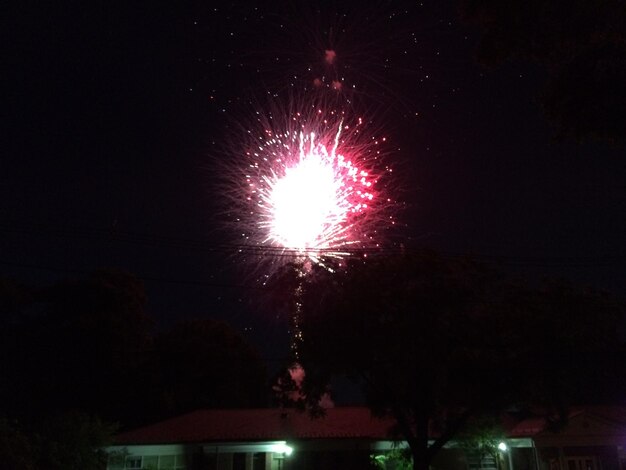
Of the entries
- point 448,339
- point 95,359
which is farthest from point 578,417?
point 95,359

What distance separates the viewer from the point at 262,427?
1011 inches

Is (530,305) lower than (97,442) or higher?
higher

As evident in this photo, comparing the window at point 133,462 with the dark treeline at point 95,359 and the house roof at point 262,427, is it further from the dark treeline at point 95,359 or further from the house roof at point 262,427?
the dark treeline at point 95,359

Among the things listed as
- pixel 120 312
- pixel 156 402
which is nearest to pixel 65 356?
pixel 120 312

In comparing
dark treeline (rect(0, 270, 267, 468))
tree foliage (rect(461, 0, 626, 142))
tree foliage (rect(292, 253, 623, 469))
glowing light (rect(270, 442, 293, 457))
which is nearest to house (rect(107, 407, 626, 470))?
glowing light (rect(270, 442, 293, 457))

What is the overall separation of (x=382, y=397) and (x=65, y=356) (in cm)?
1954

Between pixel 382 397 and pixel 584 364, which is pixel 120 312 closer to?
pixel 382 397

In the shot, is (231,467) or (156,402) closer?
(231,467)

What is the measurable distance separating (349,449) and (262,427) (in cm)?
391

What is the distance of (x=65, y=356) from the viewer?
33.0m

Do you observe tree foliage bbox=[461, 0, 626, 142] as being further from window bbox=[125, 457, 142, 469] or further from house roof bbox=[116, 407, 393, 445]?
window bbox=[125, 457, 142, 469]

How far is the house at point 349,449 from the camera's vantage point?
23656 mm

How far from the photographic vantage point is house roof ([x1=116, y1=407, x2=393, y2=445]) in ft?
79.7

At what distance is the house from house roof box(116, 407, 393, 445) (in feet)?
0.14
